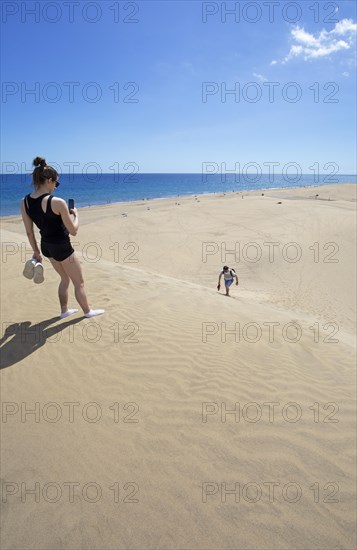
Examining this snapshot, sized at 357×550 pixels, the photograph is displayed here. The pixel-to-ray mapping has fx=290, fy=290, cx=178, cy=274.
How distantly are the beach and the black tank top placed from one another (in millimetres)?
1637

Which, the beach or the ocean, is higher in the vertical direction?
the ocean

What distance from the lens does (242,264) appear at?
1540 centimetres

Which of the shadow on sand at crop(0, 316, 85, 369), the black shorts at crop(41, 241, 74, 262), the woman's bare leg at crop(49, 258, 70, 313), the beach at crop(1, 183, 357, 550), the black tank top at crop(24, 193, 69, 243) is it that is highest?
the black tank top at crop(24, 193, 69, 243)

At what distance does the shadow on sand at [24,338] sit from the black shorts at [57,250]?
50.8 inches

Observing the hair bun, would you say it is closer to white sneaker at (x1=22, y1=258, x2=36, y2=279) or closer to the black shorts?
the black shorts

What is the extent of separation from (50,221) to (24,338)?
2.04 metres

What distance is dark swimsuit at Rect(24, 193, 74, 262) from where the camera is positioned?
392cm

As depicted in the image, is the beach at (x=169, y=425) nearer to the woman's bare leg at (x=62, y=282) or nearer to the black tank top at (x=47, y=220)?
the woman's bare leg at (x=62, y=282)

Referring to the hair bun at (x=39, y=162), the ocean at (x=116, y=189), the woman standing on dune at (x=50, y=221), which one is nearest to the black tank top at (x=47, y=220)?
the woman standing on dune at (x=50, y=221)

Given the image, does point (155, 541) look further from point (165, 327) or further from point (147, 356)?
point (165, 327)

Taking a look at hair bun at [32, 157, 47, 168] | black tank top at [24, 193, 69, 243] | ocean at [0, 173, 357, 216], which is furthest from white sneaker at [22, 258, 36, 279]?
ocean at [0, 173, 357, 216]

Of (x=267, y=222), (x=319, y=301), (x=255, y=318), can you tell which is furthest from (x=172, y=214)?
(x=255, y=318)

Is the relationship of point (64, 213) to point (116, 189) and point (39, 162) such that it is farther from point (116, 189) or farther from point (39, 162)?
point (116, 189)

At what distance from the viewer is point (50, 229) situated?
4.09 metres
